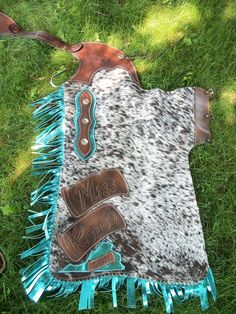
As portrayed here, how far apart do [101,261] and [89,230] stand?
0.13 meters

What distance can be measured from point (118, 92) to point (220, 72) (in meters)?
0.56

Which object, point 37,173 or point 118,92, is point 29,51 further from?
point 37,173

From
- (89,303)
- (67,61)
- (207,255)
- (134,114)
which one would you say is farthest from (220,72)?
(89,303)

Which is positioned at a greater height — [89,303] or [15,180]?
[15,180]

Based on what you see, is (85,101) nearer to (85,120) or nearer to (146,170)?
(85,120)

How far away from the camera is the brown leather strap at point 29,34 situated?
85.1 inches

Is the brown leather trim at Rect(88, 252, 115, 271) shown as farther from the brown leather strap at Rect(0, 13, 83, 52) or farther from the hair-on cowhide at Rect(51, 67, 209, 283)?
the brown leather strap at Rect(0, 13, 83, 52)

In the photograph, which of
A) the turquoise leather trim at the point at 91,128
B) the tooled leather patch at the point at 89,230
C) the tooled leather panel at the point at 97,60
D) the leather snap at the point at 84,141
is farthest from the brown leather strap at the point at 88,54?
the tooled leather patch at the point at 89,230

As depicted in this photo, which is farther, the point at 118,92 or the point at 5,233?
the point at 118,92

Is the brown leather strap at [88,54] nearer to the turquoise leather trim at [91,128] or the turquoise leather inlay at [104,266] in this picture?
the turquoise leather trim at [91,128]

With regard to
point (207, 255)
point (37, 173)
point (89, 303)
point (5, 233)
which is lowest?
point (89, 303)

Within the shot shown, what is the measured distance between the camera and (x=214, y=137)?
207 cm

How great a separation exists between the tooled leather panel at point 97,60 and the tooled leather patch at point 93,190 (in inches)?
20.4

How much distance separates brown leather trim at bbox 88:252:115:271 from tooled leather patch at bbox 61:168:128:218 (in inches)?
7.7
